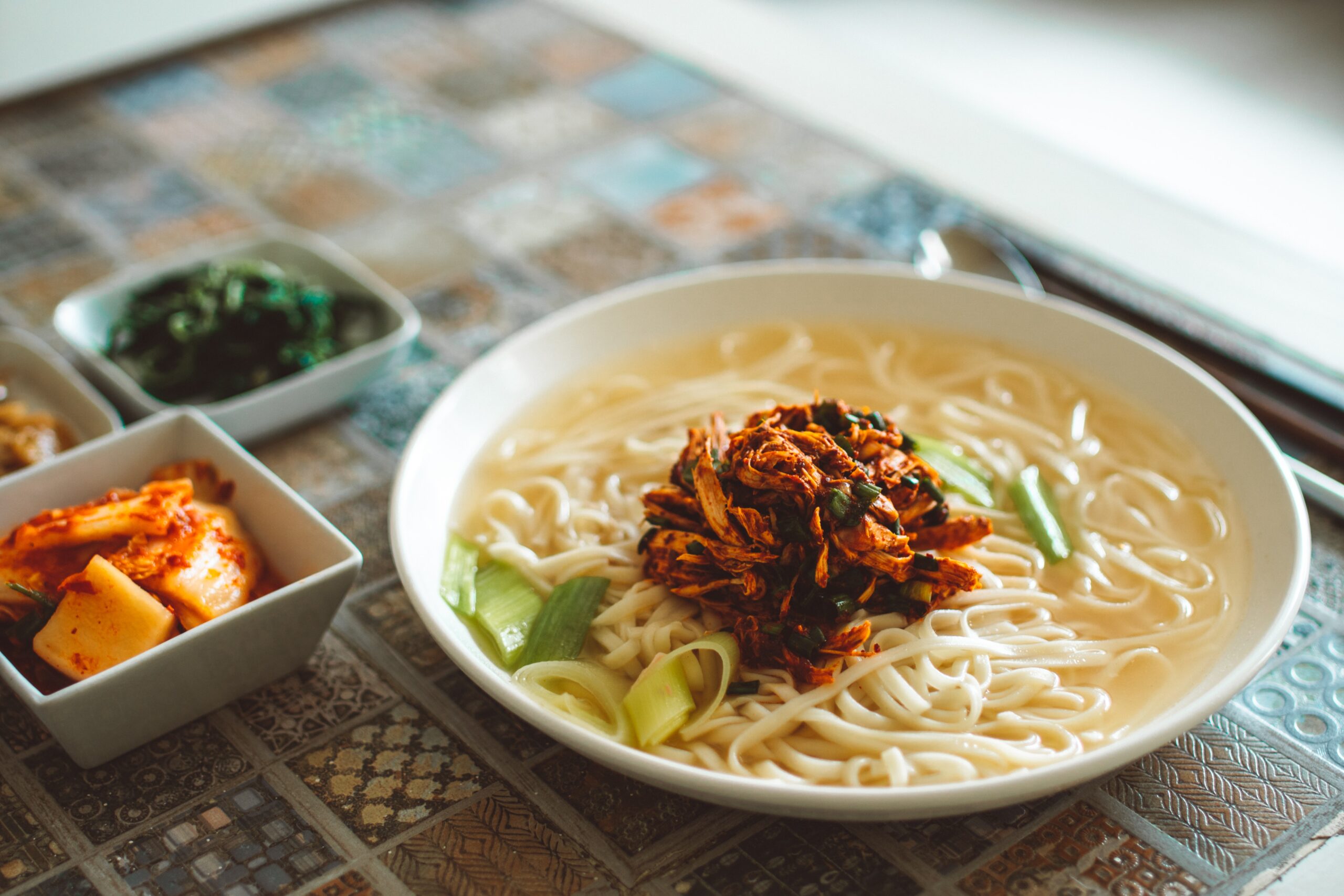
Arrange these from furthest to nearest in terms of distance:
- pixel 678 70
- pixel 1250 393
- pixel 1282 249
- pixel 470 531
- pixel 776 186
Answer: pixel 678 70
pixel 776 186
pixel 1282 249
pixel 1250 393
pixel 470 531

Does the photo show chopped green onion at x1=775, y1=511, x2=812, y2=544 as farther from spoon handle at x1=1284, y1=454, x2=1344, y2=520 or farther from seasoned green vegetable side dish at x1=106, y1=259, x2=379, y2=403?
seasoned green vegetable side dish at x1=106, y1=259, x2=379, y2=403

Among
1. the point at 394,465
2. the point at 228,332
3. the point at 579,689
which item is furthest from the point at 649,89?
the point at 579,689

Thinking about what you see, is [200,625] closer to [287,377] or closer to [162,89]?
[287,377]

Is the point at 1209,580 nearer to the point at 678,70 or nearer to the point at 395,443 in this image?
the point at 395,443

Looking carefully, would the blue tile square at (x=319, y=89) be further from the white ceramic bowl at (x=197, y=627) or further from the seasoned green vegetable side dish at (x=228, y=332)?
the white ceramic bowl at (x=197, y=627)

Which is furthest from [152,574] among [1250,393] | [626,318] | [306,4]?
[306,4]

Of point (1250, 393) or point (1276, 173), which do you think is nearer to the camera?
point (1250, 393)

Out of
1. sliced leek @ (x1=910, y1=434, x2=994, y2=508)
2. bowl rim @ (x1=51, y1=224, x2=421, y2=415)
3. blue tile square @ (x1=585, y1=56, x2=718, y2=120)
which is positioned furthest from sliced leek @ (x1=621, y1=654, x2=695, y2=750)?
blue tile square @ (x1=585, y1=56, x2=718, y2=120)
